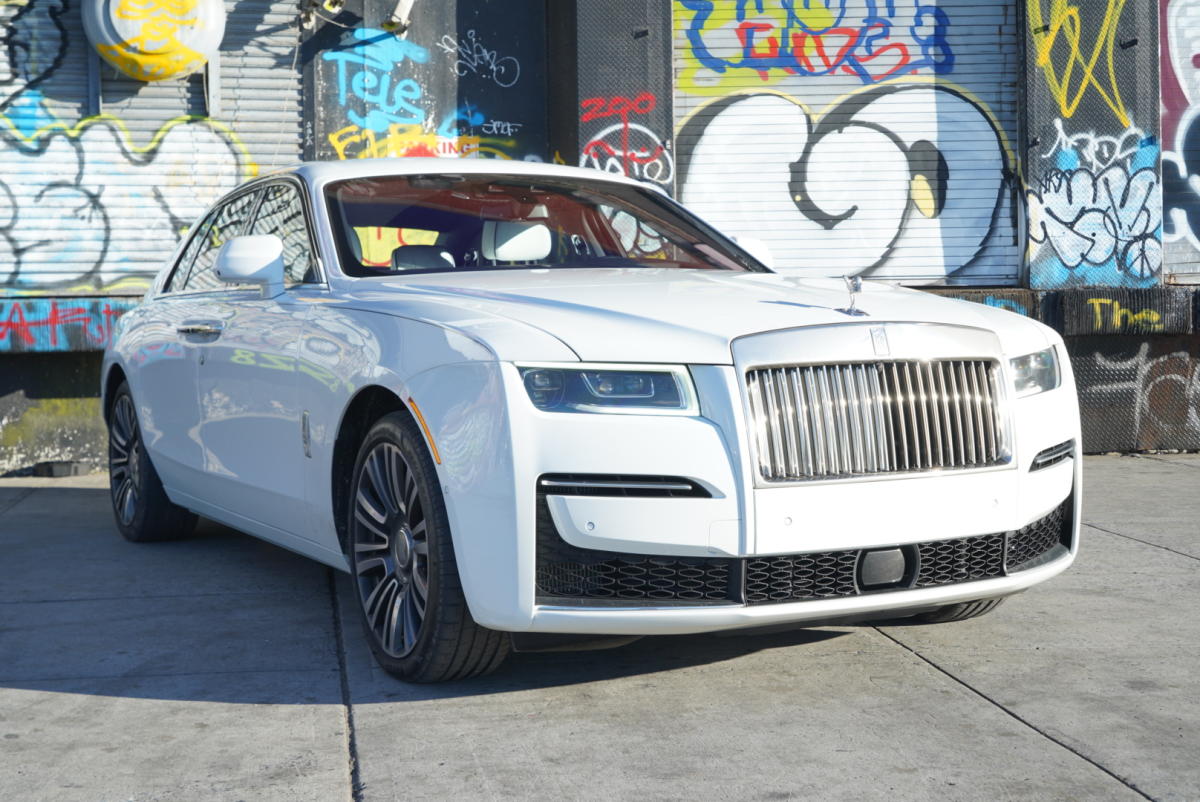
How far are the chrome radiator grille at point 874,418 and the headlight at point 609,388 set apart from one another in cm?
18

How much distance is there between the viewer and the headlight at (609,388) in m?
3.71

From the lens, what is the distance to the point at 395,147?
1072 centimetres

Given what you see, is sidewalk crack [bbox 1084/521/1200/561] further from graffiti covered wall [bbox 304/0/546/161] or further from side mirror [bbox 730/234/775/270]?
graffiti covered wall [bbox 304/0/546/161]

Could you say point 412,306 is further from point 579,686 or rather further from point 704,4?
point 704,4

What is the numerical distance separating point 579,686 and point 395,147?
23.5ft

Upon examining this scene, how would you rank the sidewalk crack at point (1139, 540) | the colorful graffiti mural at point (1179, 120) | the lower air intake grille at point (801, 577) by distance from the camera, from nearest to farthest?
the lower air intake grille at point (801, 577) < the sidewalk crack at point (1139, 540) < the colorful graffiti mural at point (1179, 120)

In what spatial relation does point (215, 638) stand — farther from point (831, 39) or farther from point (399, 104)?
point (831, 39)

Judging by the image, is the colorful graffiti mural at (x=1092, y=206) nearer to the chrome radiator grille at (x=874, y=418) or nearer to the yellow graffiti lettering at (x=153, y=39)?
the yellow graffiti lettering at (x=153, y=39)

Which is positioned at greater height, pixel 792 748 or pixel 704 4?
pixel 704 4

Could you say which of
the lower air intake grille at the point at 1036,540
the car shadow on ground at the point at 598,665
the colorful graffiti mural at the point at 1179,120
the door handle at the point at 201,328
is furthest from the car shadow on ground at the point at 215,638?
the colorful graffiti mural at the point at 1179,120

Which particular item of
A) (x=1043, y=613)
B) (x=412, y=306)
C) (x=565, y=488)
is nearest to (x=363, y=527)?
(x=412, y=306)

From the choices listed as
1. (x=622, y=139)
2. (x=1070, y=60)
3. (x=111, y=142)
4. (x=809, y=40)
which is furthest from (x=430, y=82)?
(x=1070, y=60)

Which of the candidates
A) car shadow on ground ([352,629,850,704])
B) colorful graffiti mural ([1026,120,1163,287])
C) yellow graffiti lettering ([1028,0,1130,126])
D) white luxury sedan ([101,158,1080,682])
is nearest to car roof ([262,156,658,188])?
white luxury sedan ([101,158,1080,682])

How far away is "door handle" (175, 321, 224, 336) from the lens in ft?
18.1
